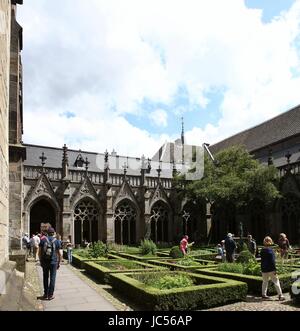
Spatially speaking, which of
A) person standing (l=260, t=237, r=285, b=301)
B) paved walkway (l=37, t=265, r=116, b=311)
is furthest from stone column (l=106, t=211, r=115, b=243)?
person standing (l=260, t=237, r=285, b=301)

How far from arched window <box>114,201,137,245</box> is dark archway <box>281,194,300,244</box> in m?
11.8

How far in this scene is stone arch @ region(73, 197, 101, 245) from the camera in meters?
28.9

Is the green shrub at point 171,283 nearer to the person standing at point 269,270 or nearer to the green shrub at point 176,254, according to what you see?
the person standing at point 269,270

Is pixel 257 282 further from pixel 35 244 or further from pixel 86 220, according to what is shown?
pixel 86 220

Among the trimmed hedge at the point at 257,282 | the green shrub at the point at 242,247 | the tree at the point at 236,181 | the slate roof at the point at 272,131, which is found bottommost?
the green shrub at the point at 242,247

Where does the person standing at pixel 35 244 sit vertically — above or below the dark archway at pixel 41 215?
below

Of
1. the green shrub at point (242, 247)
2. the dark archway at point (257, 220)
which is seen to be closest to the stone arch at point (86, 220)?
the dark archway at point (257, 220)

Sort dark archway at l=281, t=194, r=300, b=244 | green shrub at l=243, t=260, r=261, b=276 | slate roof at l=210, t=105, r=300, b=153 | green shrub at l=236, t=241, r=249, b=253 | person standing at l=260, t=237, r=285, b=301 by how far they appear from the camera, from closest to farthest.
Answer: person standing at l=260, t=237, r=285, b=301 < green shrub at l=243, t=260, r=261, b=276 < green shrub at l=236, t=241, r=249, b=253 < dark archway at l=281, t=194, r=300, b=244 < slate roof at l=210, t=105, r=300, b=153

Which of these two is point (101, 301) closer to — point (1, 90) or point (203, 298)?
point (203, 298)

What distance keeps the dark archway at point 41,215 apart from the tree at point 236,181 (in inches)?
413

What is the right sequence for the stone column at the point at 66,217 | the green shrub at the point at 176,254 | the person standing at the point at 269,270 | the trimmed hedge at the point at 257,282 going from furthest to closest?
the stone column at the point at 66,217 < the green shrub at the point at 176,254 < the trimmed hedge at the point at 257,282 < the person standing at the point at 269,270

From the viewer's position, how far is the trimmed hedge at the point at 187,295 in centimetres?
786

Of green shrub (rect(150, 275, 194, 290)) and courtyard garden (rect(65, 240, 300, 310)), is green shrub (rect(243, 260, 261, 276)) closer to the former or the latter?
courtyard garden (rect(65, 240, 300, 310))
